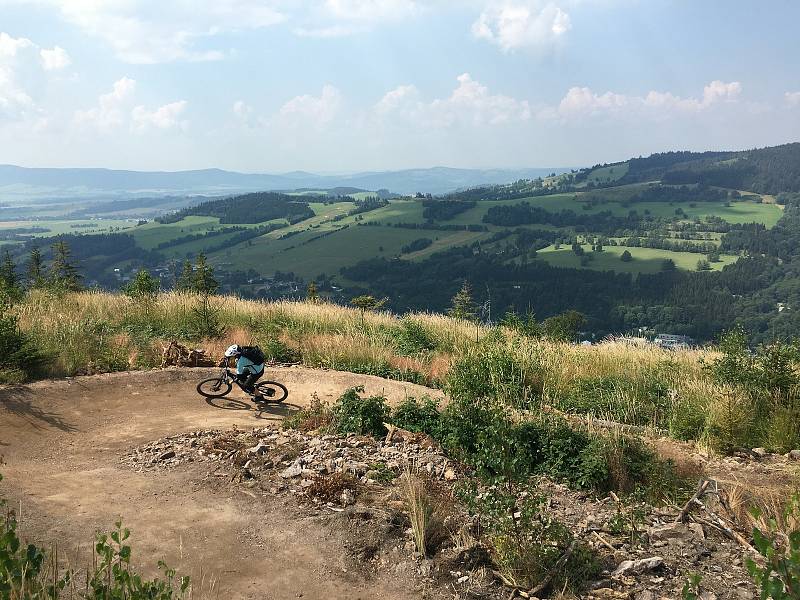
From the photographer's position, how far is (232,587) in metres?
4.25

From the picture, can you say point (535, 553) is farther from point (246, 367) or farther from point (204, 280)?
point (204, 280)

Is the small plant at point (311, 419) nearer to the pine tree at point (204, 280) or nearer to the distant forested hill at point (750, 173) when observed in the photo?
the pine tree at point (204, 280)

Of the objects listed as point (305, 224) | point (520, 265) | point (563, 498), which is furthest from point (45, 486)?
point (305, 224)

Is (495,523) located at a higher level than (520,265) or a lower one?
higher

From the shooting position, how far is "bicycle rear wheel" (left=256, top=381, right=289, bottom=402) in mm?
9203

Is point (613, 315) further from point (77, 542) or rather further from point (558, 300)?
point (77, 542)

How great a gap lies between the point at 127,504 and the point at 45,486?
1116mm

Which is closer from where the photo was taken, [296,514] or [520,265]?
[296,514]

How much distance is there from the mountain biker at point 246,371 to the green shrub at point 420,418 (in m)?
2.78

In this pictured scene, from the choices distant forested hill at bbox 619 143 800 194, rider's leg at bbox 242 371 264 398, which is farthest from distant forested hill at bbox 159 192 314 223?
rider's leg at bbox 242 371 264 398

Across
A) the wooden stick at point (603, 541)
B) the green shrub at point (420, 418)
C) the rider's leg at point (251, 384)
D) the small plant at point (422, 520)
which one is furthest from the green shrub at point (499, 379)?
the rider's leg at point (251, 384)

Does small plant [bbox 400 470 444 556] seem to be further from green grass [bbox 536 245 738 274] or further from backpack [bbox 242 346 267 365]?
green grass [bbox 536 245 738 274]

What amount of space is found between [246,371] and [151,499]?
3647mm

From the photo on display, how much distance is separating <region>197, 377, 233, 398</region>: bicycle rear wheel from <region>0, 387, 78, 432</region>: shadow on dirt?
6.58ft
